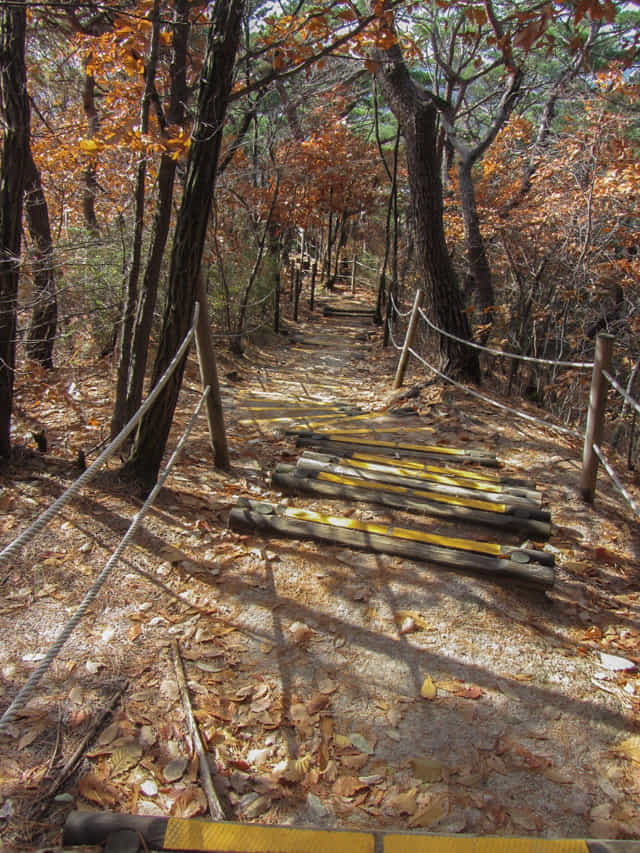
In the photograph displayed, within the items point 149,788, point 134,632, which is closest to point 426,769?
point 149,788

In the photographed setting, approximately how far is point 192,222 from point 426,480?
2.32m

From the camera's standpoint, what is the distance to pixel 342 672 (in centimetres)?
247

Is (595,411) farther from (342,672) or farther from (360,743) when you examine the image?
(360,743)

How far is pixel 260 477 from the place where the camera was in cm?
439

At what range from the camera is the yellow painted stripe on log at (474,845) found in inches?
63.5

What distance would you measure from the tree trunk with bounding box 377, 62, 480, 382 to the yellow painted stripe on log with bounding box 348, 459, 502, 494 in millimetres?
2919

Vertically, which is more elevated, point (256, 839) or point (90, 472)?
point (90, 472)

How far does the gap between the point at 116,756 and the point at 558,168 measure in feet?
30.2

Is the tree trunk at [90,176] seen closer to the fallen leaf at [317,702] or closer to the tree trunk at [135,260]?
the tree trunk at [135,260]

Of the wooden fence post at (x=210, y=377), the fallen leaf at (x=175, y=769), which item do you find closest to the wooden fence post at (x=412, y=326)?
the wooden fence post at (x=210, y=377)

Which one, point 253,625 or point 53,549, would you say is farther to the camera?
point 53,549

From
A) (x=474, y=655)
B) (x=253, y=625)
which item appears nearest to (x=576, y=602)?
(x=474, y=655)

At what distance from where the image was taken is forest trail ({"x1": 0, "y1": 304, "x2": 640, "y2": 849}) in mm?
1914

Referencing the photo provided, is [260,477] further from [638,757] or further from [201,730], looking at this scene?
[638,757]
